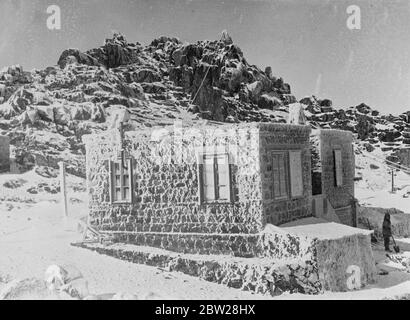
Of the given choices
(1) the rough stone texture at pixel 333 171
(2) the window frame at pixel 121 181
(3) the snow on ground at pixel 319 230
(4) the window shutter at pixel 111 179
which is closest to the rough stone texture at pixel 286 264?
(3) the snow on ground at pixel 319 230

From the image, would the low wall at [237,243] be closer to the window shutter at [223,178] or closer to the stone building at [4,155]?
the window shutter at [223,178]

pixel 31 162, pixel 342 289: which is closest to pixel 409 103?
pixel 342 289

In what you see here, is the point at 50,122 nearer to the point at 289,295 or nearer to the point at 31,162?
the point at 31,162

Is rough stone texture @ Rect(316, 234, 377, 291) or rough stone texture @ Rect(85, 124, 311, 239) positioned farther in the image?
rough stone texture @ Rect(85, 124, 311, 239)

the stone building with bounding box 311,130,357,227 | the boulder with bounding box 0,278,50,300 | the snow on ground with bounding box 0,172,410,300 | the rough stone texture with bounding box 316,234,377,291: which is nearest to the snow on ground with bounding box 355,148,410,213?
the stone building with bounding box 311,130,357,227

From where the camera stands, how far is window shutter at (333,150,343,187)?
1424 cm

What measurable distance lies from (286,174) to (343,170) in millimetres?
5145

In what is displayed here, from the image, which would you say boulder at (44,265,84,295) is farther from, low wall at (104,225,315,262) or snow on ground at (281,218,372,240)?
snow on ground at (281,218,372,240)

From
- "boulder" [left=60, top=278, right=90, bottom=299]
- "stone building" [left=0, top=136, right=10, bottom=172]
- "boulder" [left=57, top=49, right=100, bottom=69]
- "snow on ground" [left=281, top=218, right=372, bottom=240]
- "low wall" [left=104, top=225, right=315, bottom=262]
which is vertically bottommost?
"boulder" [left=60, top=278, right=90, bottom=299]

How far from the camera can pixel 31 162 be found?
21172 millimetres

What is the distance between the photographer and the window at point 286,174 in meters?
10.3

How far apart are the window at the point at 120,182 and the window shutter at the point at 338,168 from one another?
6.72 m

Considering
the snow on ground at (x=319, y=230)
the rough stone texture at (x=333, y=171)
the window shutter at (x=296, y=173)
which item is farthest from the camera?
the rough stone texture at (x=333, y=171)

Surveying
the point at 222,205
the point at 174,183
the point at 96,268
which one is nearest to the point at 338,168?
the point at 222,205
